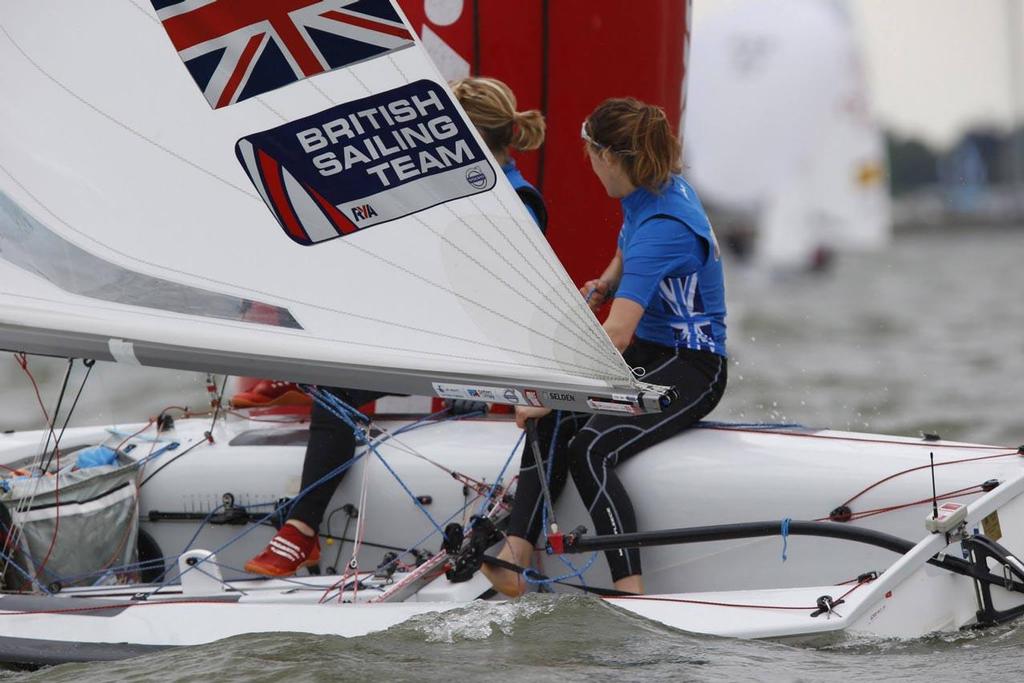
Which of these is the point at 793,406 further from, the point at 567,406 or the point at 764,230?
the point at 764,230

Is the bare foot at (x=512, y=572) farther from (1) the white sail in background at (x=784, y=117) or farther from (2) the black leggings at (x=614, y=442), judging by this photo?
(1) the white sail in background at (x=784, y=117)

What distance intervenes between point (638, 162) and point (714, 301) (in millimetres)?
379

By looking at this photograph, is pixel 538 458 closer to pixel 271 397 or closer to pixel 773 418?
pixel 271 397

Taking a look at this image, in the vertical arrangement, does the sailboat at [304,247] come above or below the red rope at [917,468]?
above

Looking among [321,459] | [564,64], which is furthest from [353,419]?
[564,64]

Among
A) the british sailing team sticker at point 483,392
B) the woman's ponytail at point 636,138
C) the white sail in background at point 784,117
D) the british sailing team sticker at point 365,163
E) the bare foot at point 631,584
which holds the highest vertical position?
the white sail in background at point 784,117

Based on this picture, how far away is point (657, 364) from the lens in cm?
331

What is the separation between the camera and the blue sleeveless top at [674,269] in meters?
3.11

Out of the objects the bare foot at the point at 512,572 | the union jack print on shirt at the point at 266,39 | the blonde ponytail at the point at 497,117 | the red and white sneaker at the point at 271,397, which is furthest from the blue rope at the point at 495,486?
the union jack print on shirt at the point at 266,39

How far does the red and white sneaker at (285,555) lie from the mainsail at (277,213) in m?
0.87

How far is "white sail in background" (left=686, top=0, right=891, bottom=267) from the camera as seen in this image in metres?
17.3

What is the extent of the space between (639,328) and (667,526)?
46cm

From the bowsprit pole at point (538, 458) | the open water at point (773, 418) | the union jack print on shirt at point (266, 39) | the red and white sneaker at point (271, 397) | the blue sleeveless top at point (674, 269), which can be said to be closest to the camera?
the union jack print on shirt at point (266, 39)

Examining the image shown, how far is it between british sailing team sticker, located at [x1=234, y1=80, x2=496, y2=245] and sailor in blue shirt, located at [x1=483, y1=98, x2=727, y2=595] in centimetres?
55
